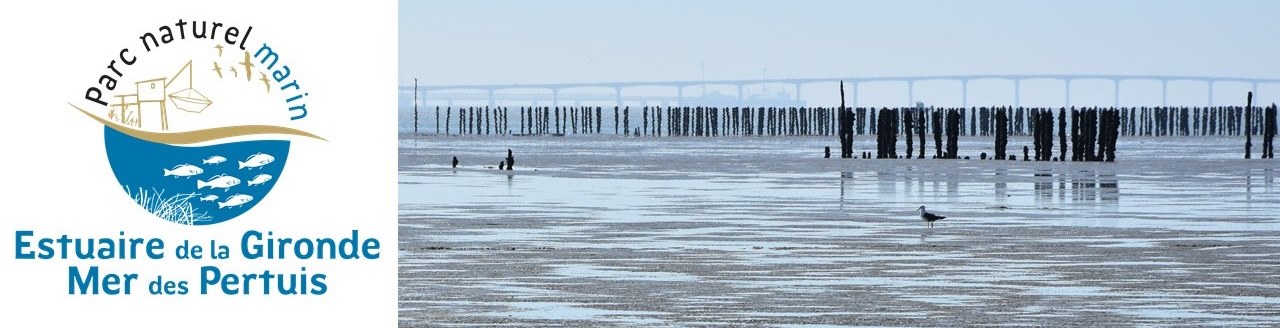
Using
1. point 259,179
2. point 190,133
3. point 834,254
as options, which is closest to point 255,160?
point 259,179

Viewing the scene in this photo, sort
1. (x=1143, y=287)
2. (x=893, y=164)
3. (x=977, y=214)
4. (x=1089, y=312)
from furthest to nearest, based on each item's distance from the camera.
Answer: (x=893, y=164) → (x=977, y=214) → (x=1143, y=287) → (x=1089, y=312)

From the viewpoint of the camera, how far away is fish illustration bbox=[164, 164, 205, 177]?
6340 millimetres

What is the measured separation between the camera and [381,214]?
6.54 m

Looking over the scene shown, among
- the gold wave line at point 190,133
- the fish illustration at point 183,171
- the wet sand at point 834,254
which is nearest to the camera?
the fish illustration at point 183,171

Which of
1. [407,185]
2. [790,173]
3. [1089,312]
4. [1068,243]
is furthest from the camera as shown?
[790,173]

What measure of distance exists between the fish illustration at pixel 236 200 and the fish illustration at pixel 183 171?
115 mm

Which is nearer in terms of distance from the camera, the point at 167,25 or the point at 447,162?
the point at 167,25

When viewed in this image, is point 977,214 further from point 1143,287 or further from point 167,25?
point 167,25

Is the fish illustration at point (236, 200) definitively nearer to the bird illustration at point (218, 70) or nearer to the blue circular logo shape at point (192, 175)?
the blue circular logo shape at point (192, 175)

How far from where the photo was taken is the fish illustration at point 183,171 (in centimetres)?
634

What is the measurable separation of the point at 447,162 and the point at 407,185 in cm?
1587

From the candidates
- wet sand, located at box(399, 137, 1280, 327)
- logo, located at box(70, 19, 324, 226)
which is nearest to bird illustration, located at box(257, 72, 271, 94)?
logo, located at box(70, 19, 324, 226)

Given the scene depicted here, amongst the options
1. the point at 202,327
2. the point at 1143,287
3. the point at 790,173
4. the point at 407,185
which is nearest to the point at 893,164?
the point at 790,173

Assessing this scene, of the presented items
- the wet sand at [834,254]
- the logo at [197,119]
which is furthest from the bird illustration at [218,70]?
the wet sand at [834,254]
